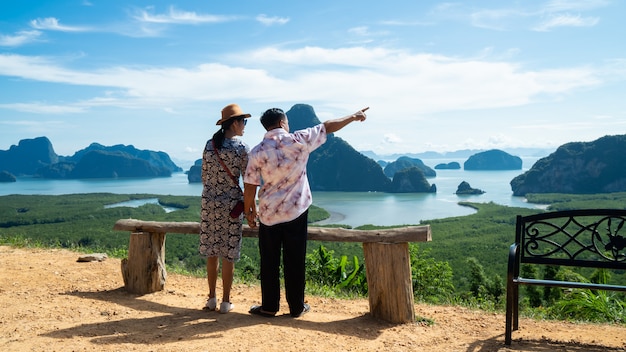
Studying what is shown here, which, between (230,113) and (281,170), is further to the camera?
(230,113)

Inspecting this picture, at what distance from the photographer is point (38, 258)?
240 inches

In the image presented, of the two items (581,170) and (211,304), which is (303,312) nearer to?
(211,304)

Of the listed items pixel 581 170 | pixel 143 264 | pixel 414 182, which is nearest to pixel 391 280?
pixel 143 264

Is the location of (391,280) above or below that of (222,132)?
below

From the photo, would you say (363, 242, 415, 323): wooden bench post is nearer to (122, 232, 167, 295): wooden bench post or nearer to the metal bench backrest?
the metal bench backrest

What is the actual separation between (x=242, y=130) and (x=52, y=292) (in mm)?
2647

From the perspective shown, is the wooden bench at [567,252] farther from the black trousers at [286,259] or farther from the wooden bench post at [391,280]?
the black trousers at [286,259]

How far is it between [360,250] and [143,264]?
29449mm

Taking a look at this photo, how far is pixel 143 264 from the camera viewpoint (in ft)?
15.1

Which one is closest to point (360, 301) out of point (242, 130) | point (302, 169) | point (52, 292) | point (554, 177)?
point (302, 169)

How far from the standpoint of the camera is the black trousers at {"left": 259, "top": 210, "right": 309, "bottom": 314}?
3.55m

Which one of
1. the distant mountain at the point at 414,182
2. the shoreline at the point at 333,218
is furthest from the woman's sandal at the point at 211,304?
the distant mountain at the point at 414,182

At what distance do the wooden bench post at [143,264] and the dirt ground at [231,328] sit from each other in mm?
111

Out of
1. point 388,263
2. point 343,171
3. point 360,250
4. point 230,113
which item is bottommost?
point 360,250
